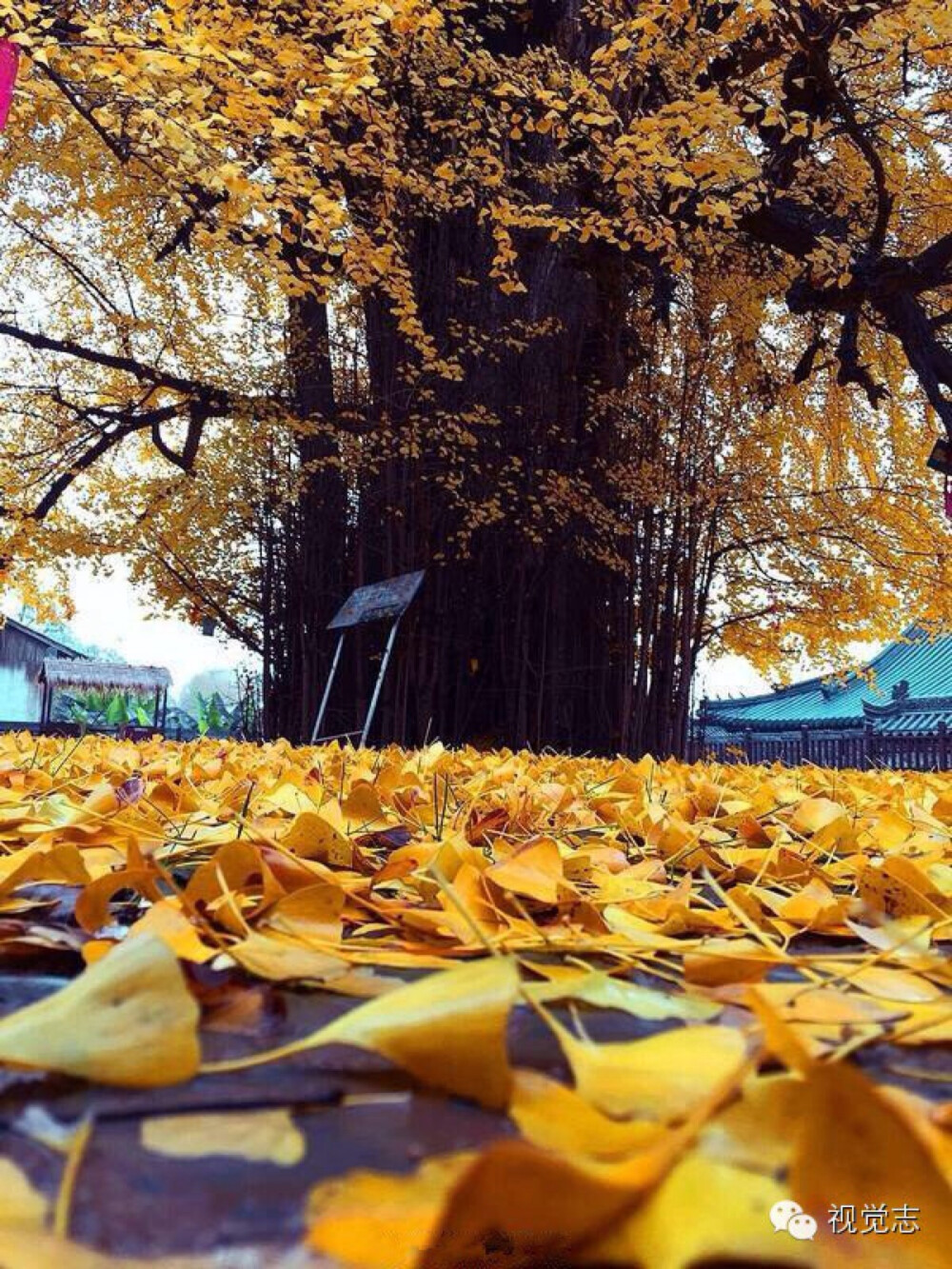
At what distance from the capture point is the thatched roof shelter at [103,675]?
21328 mm

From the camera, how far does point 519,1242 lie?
0.20 m

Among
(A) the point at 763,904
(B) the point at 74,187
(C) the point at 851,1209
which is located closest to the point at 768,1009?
(C) the point at 851,1209

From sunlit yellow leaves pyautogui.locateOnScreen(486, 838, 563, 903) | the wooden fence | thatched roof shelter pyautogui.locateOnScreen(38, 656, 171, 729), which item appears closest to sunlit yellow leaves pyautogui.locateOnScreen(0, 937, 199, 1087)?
sunlit yellow leaves pyautogui.locateOnScreen(486, 838, 563, 903)

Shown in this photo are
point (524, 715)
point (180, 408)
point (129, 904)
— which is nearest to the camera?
point (129, 904)

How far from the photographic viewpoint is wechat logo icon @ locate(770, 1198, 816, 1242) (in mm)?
209

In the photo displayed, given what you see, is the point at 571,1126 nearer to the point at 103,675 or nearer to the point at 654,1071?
the point at 654,1071

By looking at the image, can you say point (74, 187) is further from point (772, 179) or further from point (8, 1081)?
point (8, 1081)

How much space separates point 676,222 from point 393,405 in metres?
1.78

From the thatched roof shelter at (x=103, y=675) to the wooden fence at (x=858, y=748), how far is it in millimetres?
12709

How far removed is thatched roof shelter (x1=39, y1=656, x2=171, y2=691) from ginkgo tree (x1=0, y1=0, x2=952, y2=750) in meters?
14.4

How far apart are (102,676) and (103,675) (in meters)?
0.03

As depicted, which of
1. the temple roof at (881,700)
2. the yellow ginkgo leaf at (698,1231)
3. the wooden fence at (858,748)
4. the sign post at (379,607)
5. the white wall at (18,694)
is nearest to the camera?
the yellow ginkgo leaf at (698,1231)

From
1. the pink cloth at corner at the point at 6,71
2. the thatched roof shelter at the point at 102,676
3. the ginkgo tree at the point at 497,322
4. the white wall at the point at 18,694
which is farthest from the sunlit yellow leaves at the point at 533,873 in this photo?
the white wall at the point at 18,694

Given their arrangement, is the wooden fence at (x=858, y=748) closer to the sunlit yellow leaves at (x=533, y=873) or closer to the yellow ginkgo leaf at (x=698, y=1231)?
the sunlit yellow leaves at (x=533, y=873)
